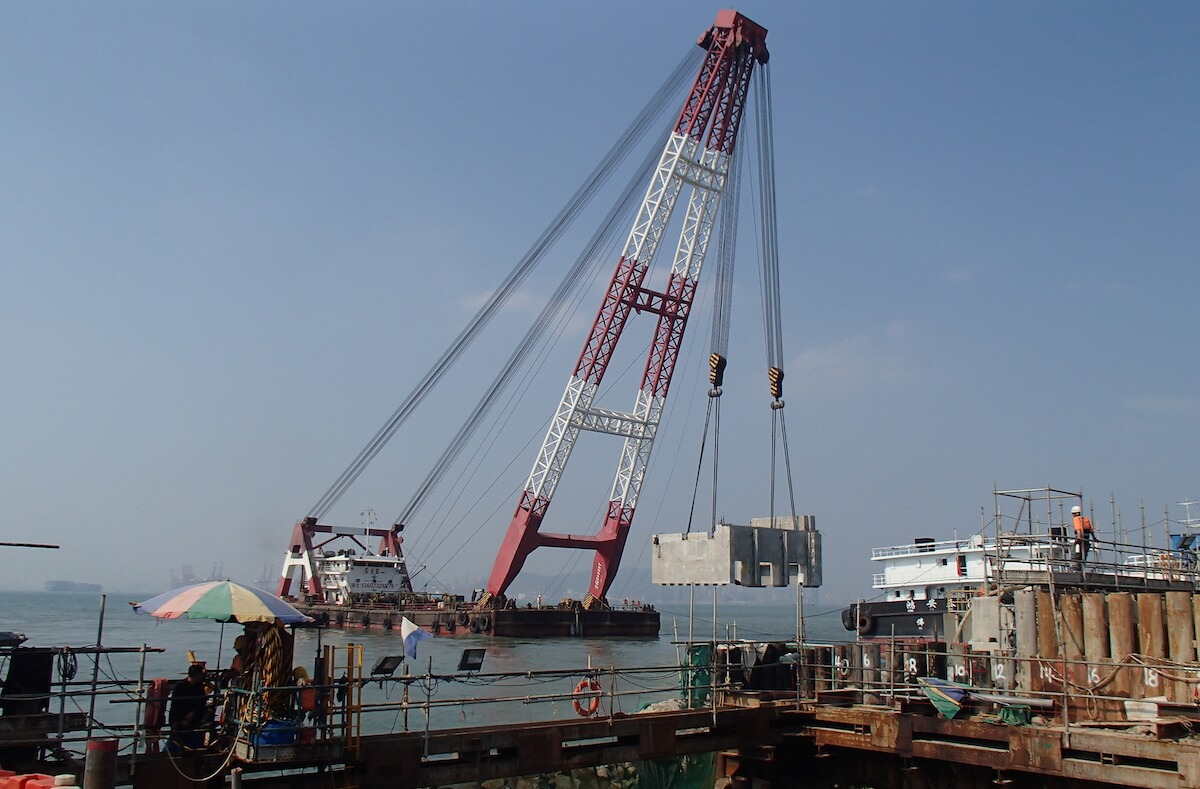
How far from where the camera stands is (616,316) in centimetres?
5722

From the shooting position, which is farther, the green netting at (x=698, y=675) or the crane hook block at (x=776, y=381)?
the crane hook block at (x=776, y=381)

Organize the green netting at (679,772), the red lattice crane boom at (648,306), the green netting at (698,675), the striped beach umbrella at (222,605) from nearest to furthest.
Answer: the striped beach umbrella at (222,605), the green netting at (679,772), the green netting at (698,675), the red lattice crane boom at (648,306)

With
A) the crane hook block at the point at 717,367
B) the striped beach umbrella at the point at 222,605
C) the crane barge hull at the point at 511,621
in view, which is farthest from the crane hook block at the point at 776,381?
the crane barge hull at the point at 511,621

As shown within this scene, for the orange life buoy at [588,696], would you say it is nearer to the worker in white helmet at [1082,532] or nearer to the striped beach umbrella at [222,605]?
the striped beach umbrella at [222,605]

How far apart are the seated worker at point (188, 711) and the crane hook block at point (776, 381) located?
68.2 ft

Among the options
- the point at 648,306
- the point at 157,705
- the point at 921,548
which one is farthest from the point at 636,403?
the point at 157,705

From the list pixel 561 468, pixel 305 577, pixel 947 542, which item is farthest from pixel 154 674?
pixel 305 577

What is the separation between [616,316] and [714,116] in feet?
40.6

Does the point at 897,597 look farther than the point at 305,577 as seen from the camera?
No

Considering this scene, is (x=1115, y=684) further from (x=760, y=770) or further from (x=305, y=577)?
(x=305, y=577)

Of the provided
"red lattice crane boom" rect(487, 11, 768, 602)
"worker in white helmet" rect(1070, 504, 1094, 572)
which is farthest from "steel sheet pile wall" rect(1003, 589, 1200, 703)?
"red lattice crane boom" rect(487, 11, 768, 602)

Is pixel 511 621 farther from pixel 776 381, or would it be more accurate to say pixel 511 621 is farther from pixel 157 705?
pixel 157 705

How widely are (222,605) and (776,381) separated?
21.3 metres

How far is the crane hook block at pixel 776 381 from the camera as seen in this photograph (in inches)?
1153
